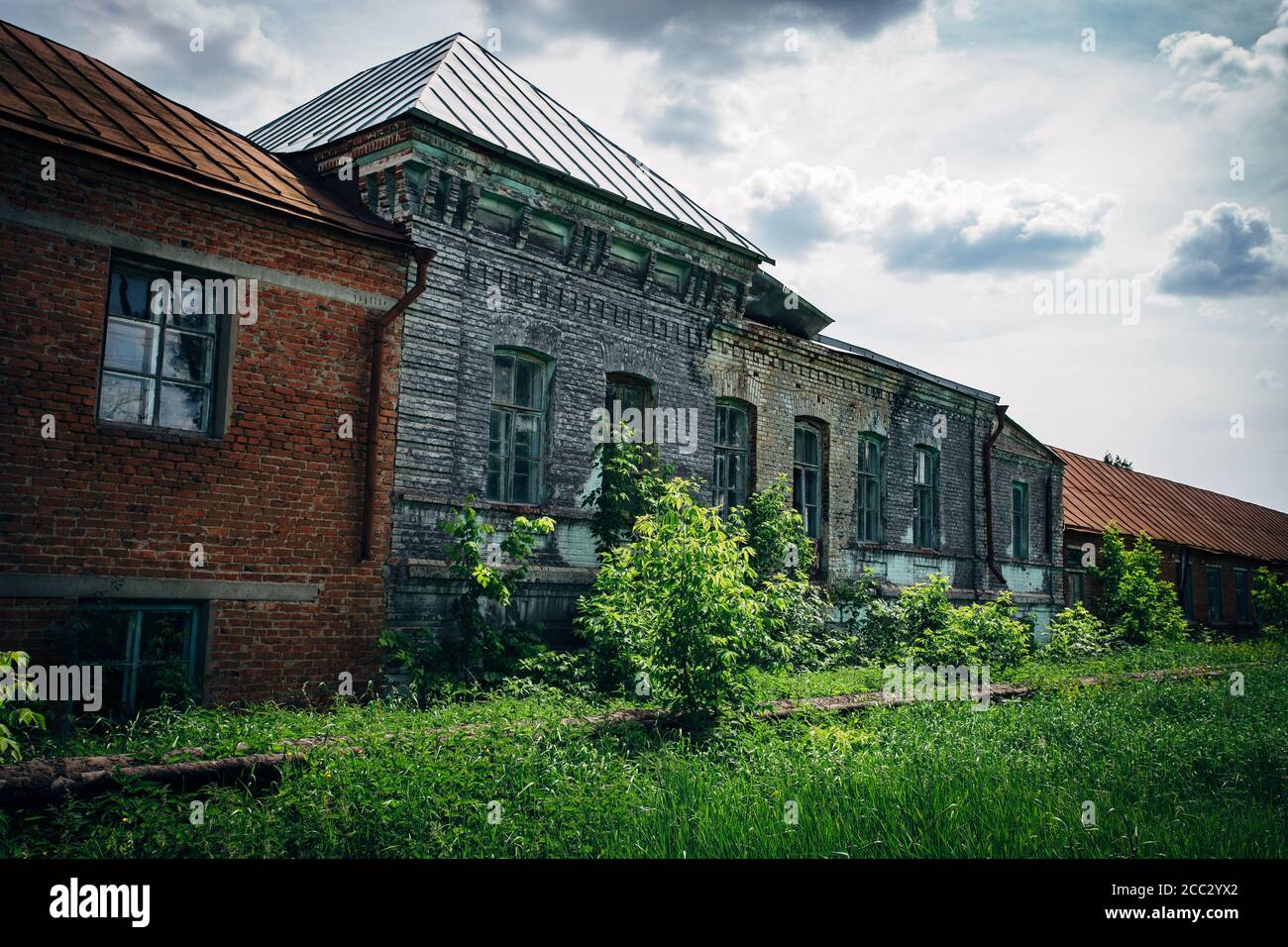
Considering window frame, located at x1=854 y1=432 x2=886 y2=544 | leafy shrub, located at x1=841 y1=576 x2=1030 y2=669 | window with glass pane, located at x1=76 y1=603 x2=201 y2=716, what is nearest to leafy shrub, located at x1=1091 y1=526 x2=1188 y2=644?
window frame, located at x1=854 y1=432 x2=886 y2=544

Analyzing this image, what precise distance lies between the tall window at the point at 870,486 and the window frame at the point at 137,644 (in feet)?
37.8

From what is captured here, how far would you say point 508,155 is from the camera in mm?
10289

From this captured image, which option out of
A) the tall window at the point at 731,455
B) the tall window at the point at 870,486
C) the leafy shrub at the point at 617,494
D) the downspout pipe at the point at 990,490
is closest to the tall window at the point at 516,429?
the leafy shrub at the point at 617,494

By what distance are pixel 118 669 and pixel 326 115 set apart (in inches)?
297

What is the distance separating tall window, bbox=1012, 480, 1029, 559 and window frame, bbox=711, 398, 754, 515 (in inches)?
372

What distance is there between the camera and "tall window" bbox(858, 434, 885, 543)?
1664 centimetres

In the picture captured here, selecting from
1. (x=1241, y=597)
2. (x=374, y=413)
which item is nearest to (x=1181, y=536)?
(x=1241, y=597)

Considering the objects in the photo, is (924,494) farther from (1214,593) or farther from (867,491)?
(1214,593)

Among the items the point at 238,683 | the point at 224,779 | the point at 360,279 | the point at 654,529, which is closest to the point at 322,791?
the point at 224,779

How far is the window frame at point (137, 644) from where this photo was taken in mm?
7445

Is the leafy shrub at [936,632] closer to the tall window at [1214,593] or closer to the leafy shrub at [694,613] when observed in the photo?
the leafy shrub at [694,613]

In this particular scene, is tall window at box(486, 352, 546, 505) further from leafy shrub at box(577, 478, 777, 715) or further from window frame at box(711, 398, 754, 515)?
window frame at box(711, 398, 754, 515)

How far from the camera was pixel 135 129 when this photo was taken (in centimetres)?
825
